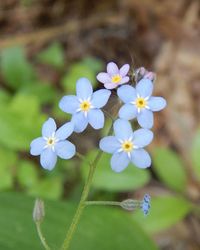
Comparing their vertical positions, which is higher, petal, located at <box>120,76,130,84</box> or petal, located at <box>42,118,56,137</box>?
petal, located at <box>120,76,130,84</box>

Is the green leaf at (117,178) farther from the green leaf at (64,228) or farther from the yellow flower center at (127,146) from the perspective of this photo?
the yellow flower center at (127,146)

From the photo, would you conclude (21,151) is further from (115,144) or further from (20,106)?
(115,144)

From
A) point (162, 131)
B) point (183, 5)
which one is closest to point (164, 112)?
point (162, 131)

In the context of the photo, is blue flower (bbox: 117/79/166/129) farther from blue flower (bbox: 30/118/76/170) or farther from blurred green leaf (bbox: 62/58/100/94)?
blurred green leaf (bbox: 62/58/100/94)

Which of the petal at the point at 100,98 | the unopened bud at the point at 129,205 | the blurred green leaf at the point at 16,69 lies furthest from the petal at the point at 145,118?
the blurred green leaf at the point at 16,69

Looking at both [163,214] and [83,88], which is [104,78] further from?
[163,214]

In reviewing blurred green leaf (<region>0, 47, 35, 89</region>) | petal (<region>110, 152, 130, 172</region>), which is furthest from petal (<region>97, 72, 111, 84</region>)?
blurred green leaf (<region>0, 47, 35, 89</region>)

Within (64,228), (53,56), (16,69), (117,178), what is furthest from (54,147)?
(53,56)
